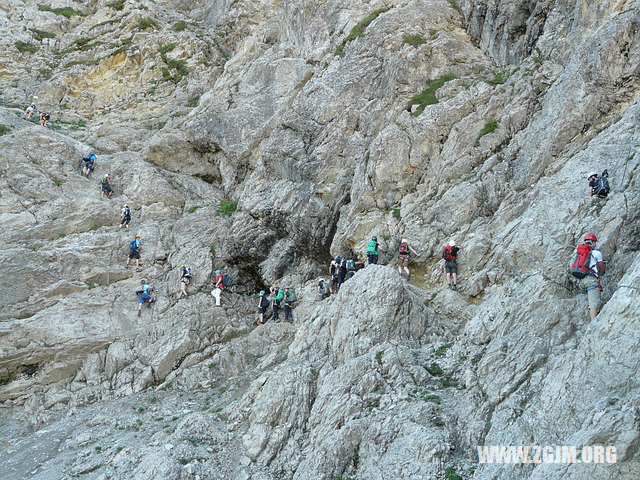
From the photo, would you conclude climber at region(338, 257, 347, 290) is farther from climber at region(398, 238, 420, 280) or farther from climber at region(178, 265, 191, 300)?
climber at region(178, 265, 191, 300)

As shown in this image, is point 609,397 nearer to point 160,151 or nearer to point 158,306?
point 158,306

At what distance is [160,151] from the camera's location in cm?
3772

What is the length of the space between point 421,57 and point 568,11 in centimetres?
789

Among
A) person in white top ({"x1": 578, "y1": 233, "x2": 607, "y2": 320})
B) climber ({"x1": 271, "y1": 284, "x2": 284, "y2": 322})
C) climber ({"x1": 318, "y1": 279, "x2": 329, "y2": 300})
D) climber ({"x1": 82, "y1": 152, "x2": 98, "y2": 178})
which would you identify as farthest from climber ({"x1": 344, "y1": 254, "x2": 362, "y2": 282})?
climber ({"x1": 82, "y1": 152, "x2": 98, "y2": 178})

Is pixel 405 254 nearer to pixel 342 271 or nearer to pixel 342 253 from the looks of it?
pixel 342 271

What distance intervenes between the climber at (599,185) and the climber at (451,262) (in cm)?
512

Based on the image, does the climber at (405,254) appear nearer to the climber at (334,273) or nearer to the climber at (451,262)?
the climber at (451,262)

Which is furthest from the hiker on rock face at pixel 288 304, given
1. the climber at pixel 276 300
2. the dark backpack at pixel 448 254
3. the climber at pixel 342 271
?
the dark backpack at pixel 448 254

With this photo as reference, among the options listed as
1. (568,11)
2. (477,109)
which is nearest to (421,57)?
(477,109)

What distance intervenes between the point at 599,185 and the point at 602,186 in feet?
0.40

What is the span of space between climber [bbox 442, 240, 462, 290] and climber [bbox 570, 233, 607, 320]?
6.16 metres

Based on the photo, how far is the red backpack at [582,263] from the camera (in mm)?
12969

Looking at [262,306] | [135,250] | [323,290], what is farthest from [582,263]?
[135,250]

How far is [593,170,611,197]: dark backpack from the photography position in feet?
51.3
